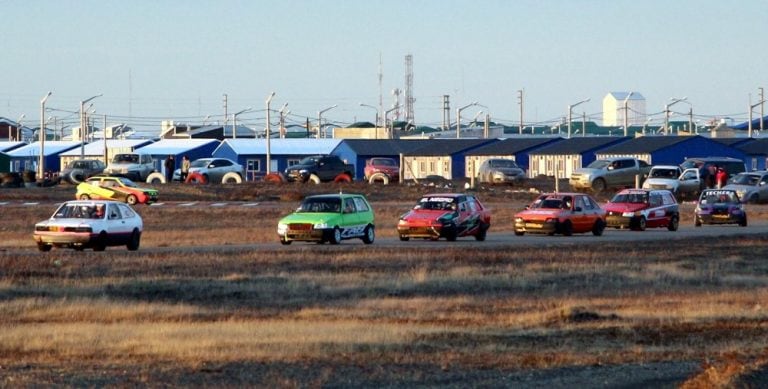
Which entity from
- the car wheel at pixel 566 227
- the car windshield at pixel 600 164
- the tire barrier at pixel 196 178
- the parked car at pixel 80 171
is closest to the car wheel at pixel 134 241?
the car wheel at pixel 566 227

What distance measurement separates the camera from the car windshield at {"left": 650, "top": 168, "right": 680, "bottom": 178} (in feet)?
228

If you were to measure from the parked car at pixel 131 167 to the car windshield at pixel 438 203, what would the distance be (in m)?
40.3

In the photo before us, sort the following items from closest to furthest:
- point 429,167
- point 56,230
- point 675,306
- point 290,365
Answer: point 290,365 < point 675,306 < point 56,230 < point 429,167

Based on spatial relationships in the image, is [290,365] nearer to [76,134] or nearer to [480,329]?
[480,329]

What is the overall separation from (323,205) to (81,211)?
6572 millimetres

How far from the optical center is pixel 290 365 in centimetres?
1758

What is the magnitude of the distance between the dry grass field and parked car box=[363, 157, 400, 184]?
36289 mm

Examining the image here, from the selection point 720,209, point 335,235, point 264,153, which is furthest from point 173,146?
point 335,235

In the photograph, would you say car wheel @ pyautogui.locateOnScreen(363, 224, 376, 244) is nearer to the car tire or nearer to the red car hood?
the red car hood

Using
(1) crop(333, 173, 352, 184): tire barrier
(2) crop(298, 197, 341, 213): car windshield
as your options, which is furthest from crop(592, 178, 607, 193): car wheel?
(2) crop(298, 197, 341, 213): car windshield

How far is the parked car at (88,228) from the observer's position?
120ft

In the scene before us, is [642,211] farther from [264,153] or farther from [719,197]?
[264,153]

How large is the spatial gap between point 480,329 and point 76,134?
494 ft

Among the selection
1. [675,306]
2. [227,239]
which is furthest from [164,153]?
[675,306]
